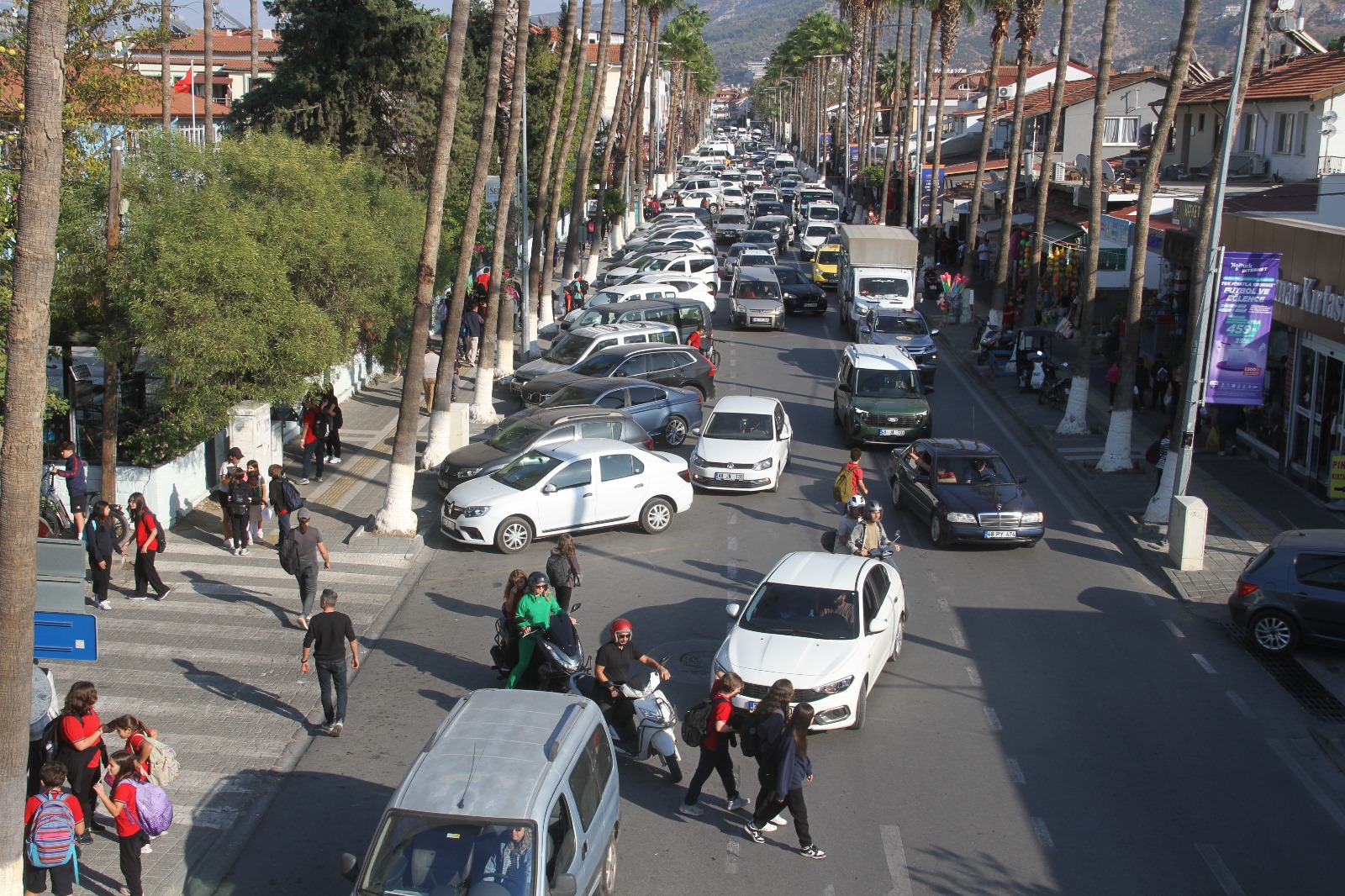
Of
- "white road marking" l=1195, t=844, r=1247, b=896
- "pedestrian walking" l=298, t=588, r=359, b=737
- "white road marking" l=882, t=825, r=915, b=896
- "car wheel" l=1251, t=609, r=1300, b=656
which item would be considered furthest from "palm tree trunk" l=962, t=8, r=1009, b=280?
"white road marking" l=882, t=825, r=915, b=896

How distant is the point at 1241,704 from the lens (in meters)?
13.1

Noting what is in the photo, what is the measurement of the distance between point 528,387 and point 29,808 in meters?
17.9

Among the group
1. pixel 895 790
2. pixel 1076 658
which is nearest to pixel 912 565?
pixel 1076 658

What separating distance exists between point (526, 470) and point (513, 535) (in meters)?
1.07

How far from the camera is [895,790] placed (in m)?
10.9

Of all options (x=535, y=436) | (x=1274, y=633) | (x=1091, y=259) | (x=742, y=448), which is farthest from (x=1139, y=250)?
(x=535, y=436)

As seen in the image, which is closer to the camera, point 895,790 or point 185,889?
point 185,889

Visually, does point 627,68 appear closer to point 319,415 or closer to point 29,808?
point 319,415

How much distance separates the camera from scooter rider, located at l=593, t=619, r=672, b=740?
438 inches

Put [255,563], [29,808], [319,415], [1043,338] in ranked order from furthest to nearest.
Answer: [1043,338] < [319,415] < [255,563] < [29,808]

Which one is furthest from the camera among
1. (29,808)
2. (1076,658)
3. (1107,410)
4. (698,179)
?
(698,179)

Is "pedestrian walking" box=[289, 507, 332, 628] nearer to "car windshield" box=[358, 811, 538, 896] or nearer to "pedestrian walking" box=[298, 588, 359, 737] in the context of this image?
"pedestrian walking" box=[298, 588, 359, 737]

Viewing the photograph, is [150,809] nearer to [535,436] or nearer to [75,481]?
[75,481]

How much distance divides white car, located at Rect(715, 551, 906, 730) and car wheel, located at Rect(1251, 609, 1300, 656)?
4.35m
